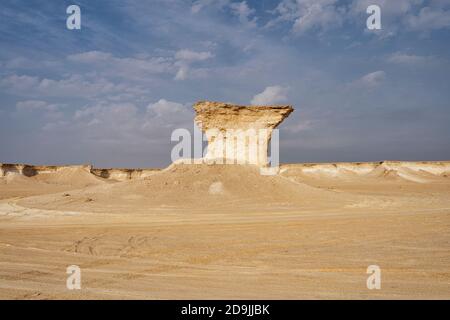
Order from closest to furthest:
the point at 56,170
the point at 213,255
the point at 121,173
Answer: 1. the point at 213,255
2. the point at 56,170
3. the point at 121,173

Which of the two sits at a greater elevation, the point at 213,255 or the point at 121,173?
the point at 121,173

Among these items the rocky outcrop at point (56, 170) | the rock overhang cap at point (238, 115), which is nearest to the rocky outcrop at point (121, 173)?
the rocky outcrop at point (56, 170)

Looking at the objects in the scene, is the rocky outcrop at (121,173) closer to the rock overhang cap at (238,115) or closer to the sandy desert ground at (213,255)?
the rock overhang cap at (238,115)

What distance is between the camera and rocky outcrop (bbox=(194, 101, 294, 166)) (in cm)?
3105

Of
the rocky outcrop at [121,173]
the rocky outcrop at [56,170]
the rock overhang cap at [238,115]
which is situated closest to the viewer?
the rock overhang cap at [238,115]

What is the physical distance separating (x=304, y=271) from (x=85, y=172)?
63.9 m

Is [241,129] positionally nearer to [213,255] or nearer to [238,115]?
[238,115]

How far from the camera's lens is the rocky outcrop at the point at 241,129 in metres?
31.0

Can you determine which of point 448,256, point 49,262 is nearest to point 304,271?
point 448,256

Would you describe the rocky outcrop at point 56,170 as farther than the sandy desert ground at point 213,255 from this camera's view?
Yes

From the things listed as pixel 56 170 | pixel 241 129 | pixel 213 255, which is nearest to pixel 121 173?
pixel 56 170

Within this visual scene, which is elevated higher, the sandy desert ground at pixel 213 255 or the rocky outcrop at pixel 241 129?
the rocky outcrop at pixel 241 129

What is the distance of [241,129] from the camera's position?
31.7 meters

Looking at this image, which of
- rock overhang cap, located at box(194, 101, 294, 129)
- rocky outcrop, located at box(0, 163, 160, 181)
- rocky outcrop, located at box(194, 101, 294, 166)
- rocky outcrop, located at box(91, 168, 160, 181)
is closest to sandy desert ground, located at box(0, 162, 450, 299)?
rocky outcrop, located at box(194, 101, 294, 166)
